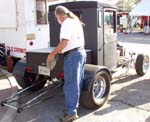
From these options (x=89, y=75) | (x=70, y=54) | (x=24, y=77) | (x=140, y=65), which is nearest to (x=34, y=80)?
(x=24, y=77)

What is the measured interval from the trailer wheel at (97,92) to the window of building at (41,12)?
4.03m

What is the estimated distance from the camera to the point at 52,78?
6.19m

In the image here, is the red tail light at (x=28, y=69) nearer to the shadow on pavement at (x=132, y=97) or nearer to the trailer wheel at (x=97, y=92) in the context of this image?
the trailer wheel at (x=97, y=92)

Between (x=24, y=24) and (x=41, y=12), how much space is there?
723 millimetres

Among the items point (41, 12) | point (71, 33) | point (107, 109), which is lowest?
point (107, 109)

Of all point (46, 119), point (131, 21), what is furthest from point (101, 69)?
point (131, 21)

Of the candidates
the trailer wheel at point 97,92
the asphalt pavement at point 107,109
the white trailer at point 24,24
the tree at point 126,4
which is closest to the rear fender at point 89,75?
the trailer wheel at point 97,92

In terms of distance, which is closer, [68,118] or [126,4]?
[68,118]

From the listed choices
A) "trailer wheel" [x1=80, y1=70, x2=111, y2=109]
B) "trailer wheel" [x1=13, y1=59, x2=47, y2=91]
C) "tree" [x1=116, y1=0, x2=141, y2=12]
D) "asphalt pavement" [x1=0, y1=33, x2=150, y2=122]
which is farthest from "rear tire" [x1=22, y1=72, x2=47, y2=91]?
"tree" [x1=116, y1=0, x2=141, y2=12]

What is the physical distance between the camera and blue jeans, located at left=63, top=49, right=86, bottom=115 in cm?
528

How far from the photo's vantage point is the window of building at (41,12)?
9.55 metres

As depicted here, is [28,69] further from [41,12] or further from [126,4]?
[126,4]

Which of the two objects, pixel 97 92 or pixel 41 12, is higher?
pixel 41 12

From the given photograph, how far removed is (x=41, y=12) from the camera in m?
9.66
